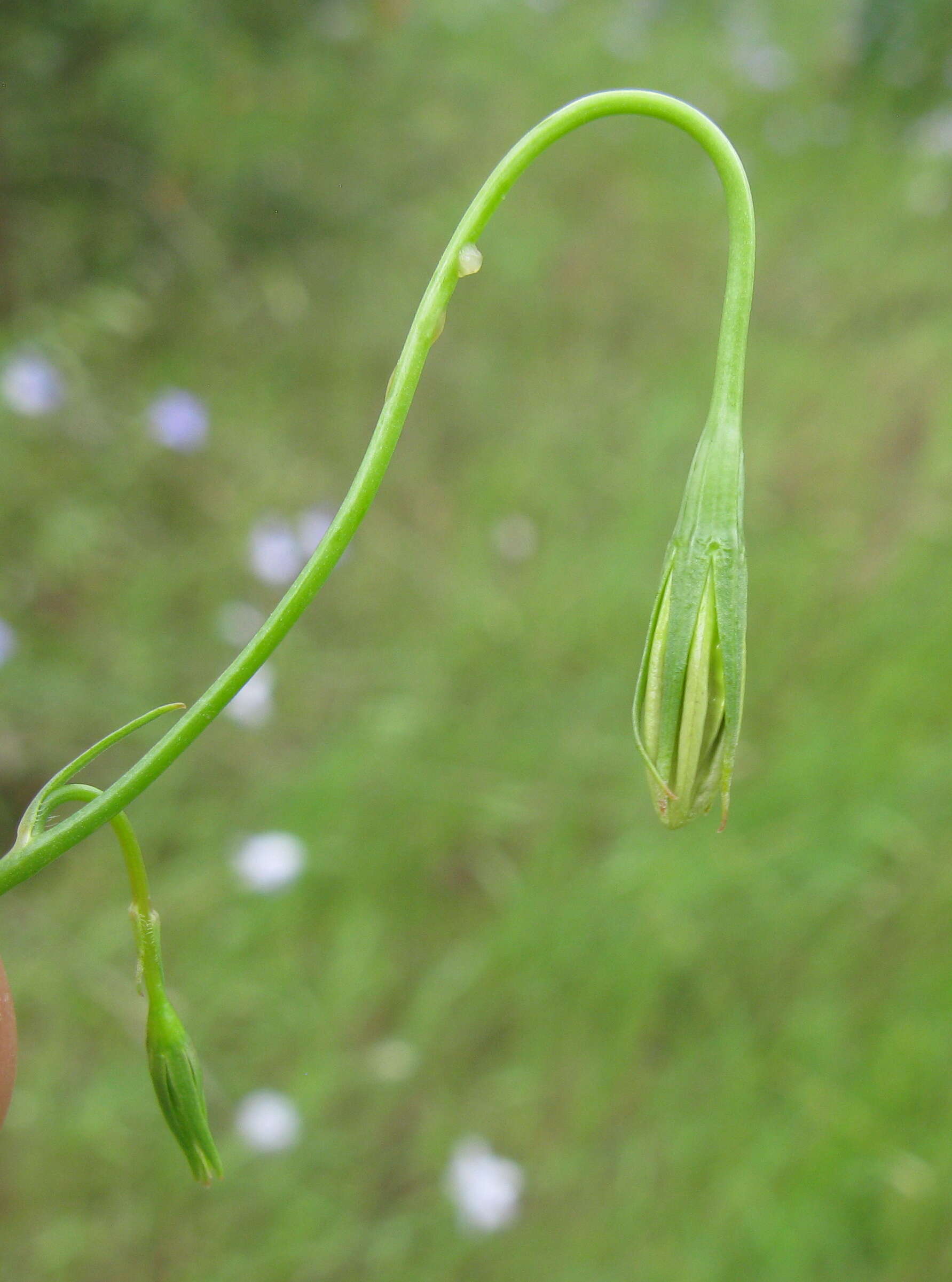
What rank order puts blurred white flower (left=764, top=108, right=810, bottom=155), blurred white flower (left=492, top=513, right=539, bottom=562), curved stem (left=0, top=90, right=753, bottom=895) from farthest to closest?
1. blurred white flower (left=764, top=108, right=810, bottom=155)
2. blurred white flower (left=492, top=513, right=539, bottom=562)
3. curved stem (left=0, top=90, right=753, bottom=895)

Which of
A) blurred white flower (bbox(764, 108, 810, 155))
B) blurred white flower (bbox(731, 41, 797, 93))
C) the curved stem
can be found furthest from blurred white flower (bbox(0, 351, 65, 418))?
blurred white flower (bbox(731, 41, 797, 93))

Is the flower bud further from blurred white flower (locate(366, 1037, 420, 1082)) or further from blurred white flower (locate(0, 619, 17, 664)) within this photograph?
blurred white flower (locate(0, 619, 17, 664))

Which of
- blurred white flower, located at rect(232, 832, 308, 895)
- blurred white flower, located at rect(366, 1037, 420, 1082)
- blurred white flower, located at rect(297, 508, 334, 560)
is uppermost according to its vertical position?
blurred white flower, located at rect(297, 508, 334, 560)

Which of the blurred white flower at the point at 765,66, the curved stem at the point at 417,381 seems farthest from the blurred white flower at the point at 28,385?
the blurred white flower at the point at 765,66

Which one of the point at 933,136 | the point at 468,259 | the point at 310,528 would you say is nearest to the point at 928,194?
the point at 933,136

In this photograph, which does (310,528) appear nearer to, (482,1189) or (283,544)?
(283,544)

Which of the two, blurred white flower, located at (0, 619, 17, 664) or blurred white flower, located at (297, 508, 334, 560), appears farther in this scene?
blurred white flower, located at (297, 508, 334, 560)

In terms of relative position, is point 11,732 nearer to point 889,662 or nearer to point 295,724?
point 295,724
